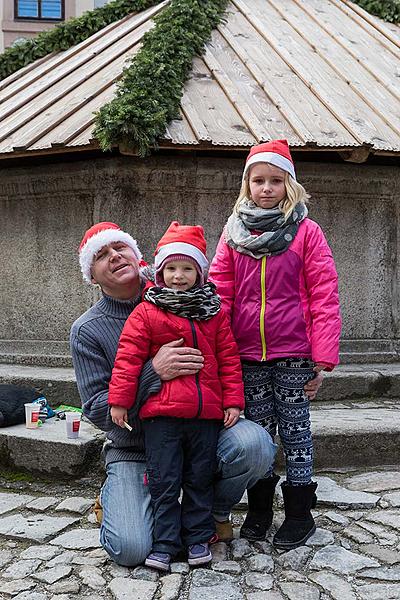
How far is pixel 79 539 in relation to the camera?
11.3ft

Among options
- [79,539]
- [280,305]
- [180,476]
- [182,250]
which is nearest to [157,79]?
[182,250]

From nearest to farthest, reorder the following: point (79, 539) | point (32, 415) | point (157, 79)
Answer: point (79, 539)
point (32, 415)
point (157, 79)

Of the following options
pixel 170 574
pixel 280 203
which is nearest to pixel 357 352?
pixel 280 203

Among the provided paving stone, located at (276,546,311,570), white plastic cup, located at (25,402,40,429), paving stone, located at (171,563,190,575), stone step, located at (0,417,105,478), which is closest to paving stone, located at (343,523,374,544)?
paving stone, located at (276,546,311,570)

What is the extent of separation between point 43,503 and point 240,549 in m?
Answer: 1.22

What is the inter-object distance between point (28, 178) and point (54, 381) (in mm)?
1714

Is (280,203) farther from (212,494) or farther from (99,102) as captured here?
(99,102)

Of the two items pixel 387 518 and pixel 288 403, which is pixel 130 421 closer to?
pixel 288 403

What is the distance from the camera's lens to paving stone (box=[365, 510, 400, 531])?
3.60 m

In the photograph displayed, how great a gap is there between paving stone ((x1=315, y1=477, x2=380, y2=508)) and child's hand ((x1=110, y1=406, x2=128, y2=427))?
132 cm

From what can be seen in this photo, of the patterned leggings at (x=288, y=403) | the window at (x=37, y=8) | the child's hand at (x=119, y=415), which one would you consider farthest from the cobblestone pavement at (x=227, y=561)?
the window at (x=37, y=8)

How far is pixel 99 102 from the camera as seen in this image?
5227mm

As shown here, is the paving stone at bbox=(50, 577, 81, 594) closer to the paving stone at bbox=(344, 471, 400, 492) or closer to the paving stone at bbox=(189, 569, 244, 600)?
the paving stone at bbox=(189, 569, 244, 600)

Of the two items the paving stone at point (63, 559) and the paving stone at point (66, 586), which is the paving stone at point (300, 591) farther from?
the paving stone at point (63, 559)
